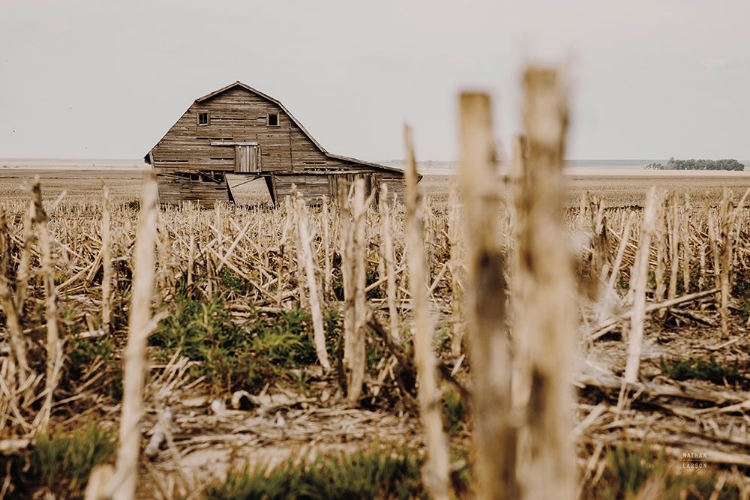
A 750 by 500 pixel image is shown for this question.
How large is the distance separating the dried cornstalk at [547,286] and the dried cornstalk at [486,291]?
0.06 metres

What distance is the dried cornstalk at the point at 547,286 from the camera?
4.09 ft

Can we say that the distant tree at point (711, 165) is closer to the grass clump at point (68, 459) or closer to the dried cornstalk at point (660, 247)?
the dried cornstalk at point (660, 247)

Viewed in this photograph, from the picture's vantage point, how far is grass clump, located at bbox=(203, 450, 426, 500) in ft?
8.96

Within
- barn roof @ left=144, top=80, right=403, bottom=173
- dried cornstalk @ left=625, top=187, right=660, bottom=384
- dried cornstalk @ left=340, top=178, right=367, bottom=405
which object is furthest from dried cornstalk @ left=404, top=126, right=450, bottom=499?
barn roof @ left=144, top=80, right=403, bottom=173

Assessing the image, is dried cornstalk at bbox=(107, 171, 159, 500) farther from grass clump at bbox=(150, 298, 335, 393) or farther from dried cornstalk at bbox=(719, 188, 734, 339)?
dried cornstalk at bbox=(719, 188, 734, 339)

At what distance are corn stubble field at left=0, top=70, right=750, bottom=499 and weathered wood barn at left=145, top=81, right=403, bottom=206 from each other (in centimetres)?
1927

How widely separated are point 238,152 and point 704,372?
2356cm

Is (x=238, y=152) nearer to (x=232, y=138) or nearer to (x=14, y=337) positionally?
(x=232, y=138)

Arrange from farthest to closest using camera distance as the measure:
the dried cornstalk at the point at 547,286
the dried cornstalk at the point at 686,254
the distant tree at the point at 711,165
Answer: the distant tree at the point at 711,165, the dried cornstalk at the point at 686,254, the dried cornstalk at the point at 547,286

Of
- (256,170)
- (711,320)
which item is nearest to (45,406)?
(711,320)

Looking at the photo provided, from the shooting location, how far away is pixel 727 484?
→ 2.78 m

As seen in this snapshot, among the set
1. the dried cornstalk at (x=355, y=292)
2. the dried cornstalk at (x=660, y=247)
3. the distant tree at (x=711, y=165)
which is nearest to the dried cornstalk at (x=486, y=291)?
the dried cornstalk at (x=355, y=292)

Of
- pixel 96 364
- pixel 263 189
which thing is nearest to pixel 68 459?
pixel 96 364

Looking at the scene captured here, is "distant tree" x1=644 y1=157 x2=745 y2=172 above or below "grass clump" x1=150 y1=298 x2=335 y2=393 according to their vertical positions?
above
